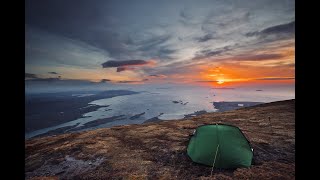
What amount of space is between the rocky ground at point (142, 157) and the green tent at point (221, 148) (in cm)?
41

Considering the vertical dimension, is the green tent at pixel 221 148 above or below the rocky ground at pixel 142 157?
above

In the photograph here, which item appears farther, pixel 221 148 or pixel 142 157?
pixel 142 157

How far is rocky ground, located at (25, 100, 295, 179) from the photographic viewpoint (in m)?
11.5

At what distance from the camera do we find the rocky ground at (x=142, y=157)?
11531 millimetres

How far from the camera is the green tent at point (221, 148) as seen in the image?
1162 centimetres

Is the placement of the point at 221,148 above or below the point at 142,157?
above

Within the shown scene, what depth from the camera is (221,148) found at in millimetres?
11656

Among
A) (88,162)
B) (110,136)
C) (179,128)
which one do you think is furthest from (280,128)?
(88,162)

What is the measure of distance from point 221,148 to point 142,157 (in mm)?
5614

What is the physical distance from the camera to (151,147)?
16.1 m

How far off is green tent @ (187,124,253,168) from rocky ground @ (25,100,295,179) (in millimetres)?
413
